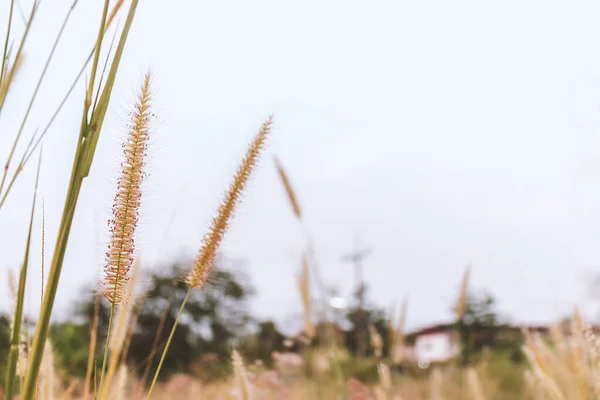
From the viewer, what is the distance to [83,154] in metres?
0.65

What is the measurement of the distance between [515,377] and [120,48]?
9.07 meters

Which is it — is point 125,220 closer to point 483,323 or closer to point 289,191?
point 289,191

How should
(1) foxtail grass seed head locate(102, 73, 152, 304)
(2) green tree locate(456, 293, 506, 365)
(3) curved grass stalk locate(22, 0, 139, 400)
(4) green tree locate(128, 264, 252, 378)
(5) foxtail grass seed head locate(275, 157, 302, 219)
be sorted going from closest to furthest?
(3) curved grass stalk locate(22, 0, 139, 400) → (1) foxtail grass seed head locate(102, 73, 152, 304) → (5) foxtail grass seed head locate(275, 157, 302, 219) → (4) green tree locate(128, 264, 252, 378) → (2) green tree locate(456, 293, 506, 365)

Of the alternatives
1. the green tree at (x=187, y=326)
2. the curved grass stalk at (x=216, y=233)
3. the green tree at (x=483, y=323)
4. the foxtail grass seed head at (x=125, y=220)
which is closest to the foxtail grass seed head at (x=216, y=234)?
the curved grass stalk at (x=216, y=233)

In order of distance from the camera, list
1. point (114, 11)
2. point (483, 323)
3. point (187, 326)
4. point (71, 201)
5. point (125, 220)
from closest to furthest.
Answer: point (71, 201) < point (125, 220) < point (114, 11) < point (187, 326) < point (483, 323)

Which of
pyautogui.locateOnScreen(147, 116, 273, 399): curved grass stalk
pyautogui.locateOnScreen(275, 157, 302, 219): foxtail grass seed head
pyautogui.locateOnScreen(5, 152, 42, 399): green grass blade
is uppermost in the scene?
pyautogui.locateOnScreen(275, 157, 302, 219): foxtail grass seed head

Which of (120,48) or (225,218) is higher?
(120,48)

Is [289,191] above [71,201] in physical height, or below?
above

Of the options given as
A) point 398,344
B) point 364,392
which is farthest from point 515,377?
point 398,344

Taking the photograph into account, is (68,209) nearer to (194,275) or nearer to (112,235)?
(112,235)

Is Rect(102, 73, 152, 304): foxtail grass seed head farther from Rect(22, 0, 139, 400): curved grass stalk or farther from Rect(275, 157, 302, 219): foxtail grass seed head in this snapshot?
Rect(275, 157, 302, 219): foxtail grass seed head

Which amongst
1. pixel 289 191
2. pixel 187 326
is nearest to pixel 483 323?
pixel 187 326

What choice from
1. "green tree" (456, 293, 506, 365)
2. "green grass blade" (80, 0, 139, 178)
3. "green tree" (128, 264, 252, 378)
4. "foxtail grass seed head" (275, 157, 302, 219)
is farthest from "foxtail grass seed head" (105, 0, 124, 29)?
"green tree" (456, 293, 506, 365)

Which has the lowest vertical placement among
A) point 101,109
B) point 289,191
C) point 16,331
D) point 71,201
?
point 16,331
